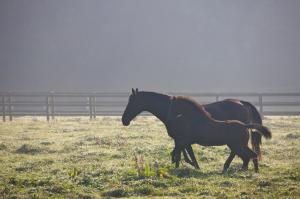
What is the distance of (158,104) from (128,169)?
5.55ft

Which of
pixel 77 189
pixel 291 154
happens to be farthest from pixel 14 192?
pixel 291 154

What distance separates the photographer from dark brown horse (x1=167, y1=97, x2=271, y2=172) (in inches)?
570

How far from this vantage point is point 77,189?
12492 mm

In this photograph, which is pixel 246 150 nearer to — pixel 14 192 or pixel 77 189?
pixel 77 189

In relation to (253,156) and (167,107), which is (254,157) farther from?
(167,107)

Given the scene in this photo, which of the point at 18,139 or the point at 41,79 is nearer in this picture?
the point at 18,139

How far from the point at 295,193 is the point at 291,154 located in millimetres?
5898

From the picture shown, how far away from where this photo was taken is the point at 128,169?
14828 mm

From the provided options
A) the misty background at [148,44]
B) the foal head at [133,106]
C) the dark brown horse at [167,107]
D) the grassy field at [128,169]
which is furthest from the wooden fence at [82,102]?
the misty background at [148,44]

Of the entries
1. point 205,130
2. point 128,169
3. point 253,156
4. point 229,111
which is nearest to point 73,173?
point 128,169

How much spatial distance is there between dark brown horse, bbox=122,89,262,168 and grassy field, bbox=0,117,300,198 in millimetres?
668

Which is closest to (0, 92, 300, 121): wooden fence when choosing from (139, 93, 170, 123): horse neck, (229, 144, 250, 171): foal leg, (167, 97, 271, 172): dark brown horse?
(139, 93, 170, 123): horse neck

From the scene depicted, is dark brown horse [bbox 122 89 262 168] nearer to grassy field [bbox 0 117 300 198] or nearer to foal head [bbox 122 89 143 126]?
foal head [bbox 122 89 143 126]

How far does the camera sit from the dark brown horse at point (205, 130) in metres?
14.5
